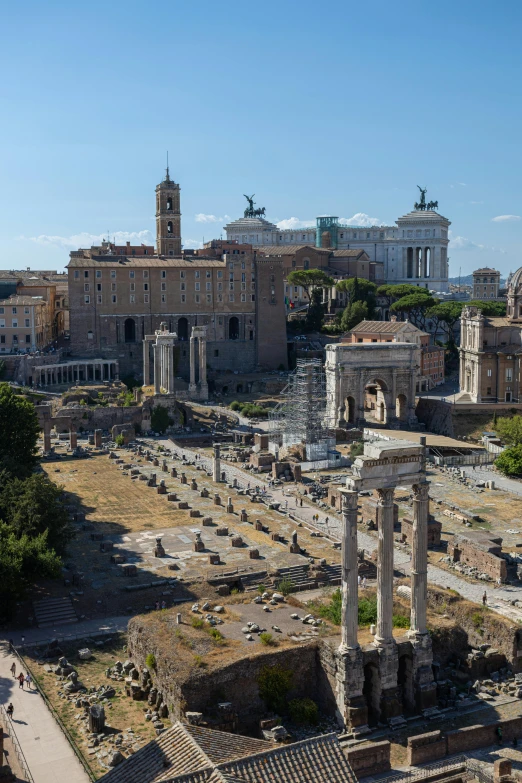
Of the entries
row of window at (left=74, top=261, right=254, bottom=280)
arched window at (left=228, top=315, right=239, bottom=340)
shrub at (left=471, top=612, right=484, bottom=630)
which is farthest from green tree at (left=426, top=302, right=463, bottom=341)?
shrub at (left=471, top=612, right=484, bottom=630)

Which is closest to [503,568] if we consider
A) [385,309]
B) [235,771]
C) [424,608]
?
[424,608]

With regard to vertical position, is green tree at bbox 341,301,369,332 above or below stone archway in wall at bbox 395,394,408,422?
above

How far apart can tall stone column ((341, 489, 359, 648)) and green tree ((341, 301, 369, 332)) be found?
71.5 metres

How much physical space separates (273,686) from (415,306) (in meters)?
75.5

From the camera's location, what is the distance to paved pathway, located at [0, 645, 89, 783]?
71.4 feet

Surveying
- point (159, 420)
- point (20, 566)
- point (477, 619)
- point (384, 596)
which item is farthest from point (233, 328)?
point (384, 596)

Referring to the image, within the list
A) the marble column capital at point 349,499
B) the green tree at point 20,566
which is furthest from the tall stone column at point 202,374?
the marble column capital at point 349,499

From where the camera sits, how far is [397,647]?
25.1 meters

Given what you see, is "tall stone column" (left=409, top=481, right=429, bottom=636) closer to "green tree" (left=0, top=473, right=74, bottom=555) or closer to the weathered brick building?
"green tree" (left=0, top=473, right=74, bottom=555)

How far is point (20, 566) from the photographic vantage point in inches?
1190

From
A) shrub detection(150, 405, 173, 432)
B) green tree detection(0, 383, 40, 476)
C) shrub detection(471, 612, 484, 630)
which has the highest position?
green tree detection(0, 383, 40, 476)

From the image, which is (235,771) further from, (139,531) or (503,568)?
(139,531)

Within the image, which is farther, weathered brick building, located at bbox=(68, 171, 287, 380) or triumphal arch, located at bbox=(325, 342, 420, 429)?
weathered brick building, located at bbox=(68, 171, 287, 380)

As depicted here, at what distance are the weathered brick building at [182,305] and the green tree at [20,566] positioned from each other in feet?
191
